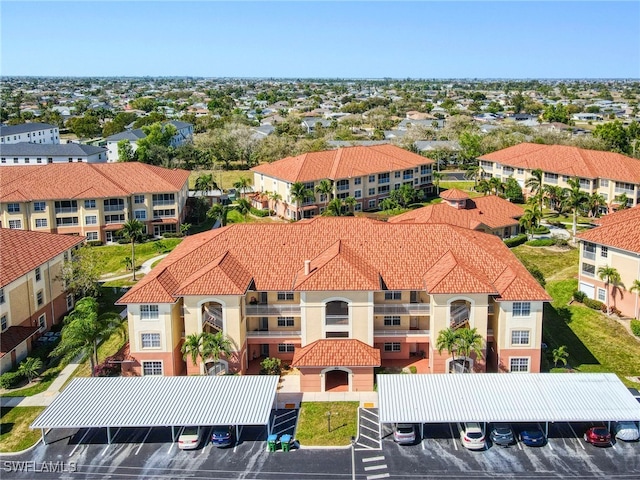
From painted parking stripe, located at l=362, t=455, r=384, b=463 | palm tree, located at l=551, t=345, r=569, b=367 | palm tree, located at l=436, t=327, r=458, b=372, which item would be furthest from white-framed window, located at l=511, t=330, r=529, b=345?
painted parking stripe, located at l=362, t=455, r=384, b=463

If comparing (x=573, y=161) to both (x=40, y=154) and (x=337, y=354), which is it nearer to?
(x=337, y=354)

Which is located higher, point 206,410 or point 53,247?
point 53,247

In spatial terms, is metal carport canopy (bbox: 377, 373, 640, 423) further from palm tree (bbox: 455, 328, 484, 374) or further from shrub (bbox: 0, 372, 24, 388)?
shrub (bbox: 0, 372, 24, 388)

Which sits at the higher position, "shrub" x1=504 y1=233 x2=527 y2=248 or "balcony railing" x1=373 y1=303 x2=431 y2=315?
"balcony railing" x1=373 y1=303 x2=431 y2=315

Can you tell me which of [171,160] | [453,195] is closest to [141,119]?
[171,160]

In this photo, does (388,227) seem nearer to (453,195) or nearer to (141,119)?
(453,195)

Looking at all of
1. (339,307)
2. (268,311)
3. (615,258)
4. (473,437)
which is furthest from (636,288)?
(268,311)
